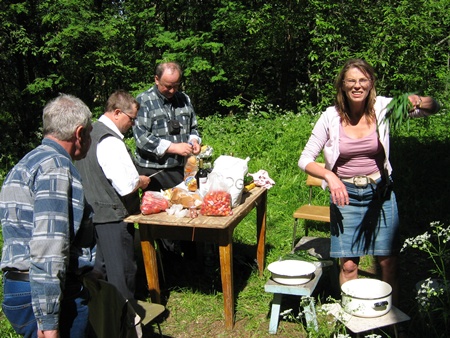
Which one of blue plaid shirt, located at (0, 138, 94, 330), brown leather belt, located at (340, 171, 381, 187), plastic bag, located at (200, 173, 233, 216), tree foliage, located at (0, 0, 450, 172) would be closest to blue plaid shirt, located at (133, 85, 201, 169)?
plastic bag, located at (200, 173, 233, 216)

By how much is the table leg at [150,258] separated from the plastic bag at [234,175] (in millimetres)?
726

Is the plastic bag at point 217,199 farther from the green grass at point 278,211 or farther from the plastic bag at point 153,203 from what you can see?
the green grass at point 278,211

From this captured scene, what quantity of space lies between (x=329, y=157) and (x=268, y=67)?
11352 millimetres

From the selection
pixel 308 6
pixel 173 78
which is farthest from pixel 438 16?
pixel 173 78

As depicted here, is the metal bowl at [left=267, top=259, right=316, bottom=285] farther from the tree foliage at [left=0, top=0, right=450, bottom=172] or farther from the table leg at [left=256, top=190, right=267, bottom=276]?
the tree foliage at [left=0, top=0, right=450, bottom=172]

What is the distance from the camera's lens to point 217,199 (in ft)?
12.2

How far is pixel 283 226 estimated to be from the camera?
19.8 feet

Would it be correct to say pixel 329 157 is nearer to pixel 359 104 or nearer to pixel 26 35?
pixel 359 104

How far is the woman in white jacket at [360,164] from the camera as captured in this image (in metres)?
3.18

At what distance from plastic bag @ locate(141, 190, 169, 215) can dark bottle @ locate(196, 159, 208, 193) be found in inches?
12.0

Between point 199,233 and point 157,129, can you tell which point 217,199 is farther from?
point 157,129

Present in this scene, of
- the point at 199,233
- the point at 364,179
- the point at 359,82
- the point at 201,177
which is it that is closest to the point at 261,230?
the point at 201,177

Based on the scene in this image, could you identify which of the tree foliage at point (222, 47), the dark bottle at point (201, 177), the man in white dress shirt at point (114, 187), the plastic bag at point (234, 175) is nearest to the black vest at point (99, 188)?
the man in white dress shirt at point (114, 187)

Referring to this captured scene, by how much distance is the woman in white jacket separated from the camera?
3.18m
